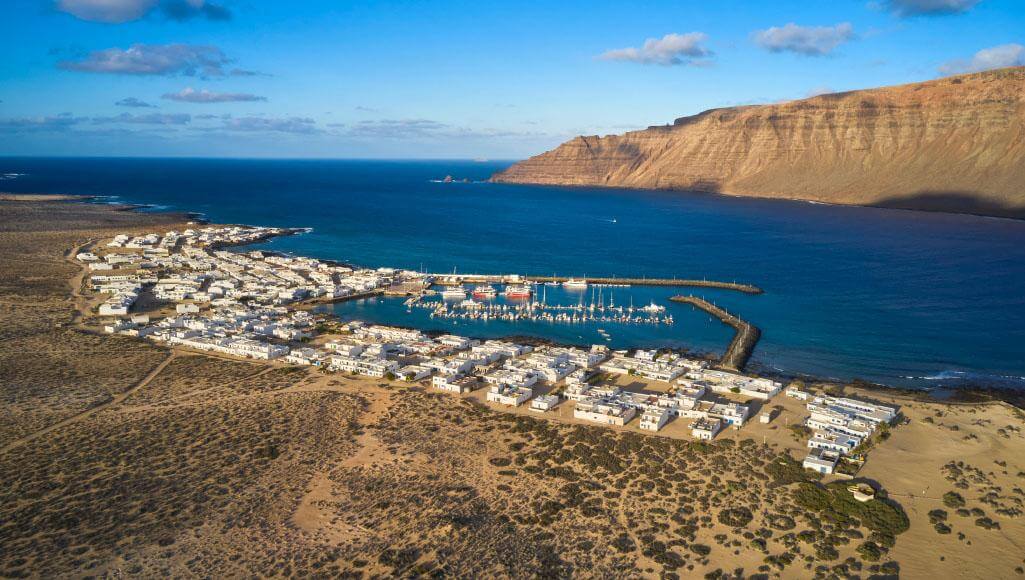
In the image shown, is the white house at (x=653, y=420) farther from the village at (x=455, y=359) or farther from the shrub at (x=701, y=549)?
the shrub at (x=701, y=549)

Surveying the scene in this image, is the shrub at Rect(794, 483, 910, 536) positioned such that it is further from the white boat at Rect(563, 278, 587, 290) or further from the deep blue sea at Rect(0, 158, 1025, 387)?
the white boat at Rect(563, 278, 587, 290)

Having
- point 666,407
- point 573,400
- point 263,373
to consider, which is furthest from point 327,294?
point 666,407

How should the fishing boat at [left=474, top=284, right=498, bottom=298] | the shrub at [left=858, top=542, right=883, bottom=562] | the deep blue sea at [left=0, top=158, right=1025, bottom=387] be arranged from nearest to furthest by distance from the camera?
1. the shrub at [left=858, top=542, right=883, bottom=562]
2. the deep blue sea at [left=0, top=158, right=1025, bottom=387]
3. the fishing boat at [left=474, top=284, right=498, bottom=298]

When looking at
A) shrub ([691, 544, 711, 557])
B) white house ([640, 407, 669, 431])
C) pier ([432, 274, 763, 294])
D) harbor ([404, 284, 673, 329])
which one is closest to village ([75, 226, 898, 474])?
white house ([640, 407, 669, 431])

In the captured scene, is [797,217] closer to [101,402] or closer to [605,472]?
[605,472]

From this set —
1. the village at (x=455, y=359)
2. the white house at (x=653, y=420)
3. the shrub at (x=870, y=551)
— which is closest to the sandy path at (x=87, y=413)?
the village at (x=455, y=359)

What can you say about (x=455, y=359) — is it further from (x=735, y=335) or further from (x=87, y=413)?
(x=735, y=335)

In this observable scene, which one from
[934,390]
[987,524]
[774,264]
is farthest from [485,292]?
[987,524]
